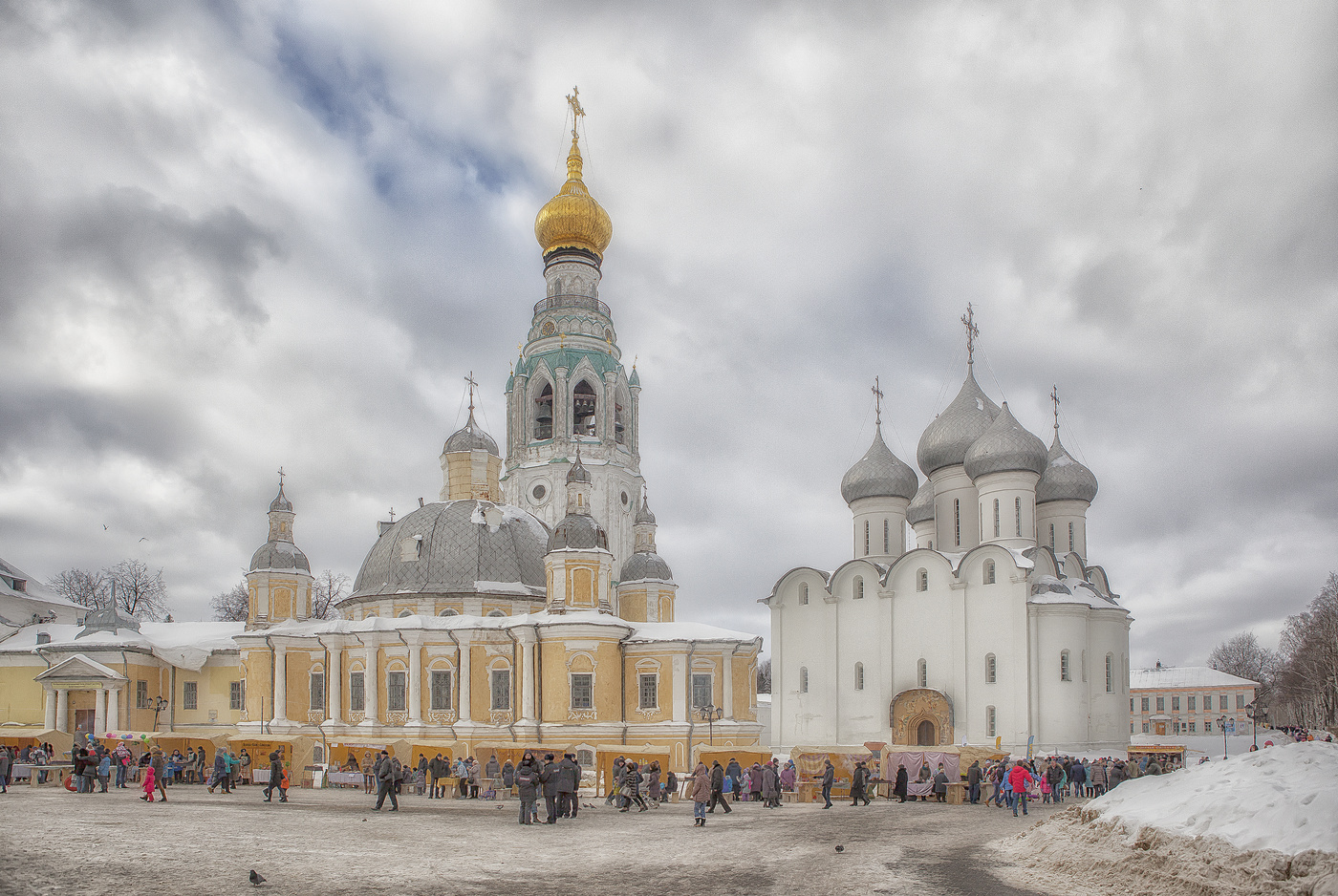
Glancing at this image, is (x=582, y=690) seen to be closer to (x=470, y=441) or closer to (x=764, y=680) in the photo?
(x=470, y=441)

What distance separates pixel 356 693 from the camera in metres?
38.2

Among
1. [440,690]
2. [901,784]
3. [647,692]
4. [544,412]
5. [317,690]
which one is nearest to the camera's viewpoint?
[901,784]

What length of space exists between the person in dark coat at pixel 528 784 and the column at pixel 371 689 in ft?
65.2

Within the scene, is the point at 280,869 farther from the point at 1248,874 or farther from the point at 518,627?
the point at 518,627

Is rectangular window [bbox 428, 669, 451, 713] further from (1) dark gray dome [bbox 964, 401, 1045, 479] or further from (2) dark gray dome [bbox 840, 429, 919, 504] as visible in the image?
(1) dark gray dome [bbox 964, 401, 1045, 479]

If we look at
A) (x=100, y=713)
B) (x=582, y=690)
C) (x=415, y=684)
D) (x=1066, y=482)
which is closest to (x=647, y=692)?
(x=582, y=690)

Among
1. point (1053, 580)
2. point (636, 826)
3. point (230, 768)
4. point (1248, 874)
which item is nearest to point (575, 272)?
point (1053, 580)

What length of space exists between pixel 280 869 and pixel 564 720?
2289 cm

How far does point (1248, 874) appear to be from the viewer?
417 inches

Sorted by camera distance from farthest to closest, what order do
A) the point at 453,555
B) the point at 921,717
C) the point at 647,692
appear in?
the point at 453,555 → the point at 647,692 → the point at 921,717

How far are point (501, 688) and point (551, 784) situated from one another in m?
18.2

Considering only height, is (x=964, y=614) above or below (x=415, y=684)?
above

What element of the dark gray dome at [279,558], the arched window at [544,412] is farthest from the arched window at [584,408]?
the dark gray dome at [279,558]

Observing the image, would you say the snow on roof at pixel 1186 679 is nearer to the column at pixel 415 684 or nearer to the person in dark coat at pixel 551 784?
the column at pixel 415 684
